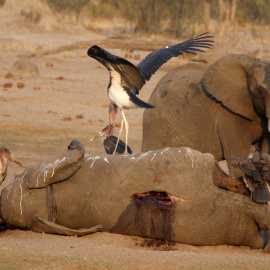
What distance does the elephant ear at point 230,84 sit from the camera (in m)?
7.45

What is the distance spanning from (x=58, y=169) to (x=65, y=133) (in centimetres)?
576

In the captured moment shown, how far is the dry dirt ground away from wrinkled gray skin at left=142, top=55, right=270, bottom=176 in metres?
1.78

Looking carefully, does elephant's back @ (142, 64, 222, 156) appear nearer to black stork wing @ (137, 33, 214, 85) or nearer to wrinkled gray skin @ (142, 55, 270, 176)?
wrinkled gray skin @ (142, 55, 270, 176)

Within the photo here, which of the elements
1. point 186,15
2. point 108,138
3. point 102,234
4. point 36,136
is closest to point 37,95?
point 36,136

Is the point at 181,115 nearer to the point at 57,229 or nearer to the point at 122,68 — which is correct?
the point at 122,68

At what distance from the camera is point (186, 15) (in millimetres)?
29391

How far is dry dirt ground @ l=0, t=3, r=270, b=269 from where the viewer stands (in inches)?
179

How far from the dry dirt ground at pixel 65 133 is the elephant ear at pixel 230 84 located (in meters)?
2.38

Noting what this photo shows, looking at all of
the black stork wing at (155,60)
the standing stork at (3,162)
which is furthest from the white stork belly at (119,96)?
the standing stork at (3,162)

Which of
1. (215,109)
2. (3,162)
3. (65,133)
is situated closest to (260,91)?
(215,109)

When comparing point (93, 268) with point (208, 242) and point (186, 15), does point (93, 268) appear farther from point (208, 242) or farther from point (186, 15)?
point (186, 15)

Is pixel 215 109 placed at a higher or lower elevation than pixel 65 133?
higher

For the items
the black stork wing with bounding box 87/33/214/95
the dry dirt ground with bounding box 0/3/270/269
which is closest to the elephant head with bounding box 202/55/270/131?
the black stork wing with bounding box 87/33/214/95

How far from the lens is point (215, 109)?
25.4 feet
